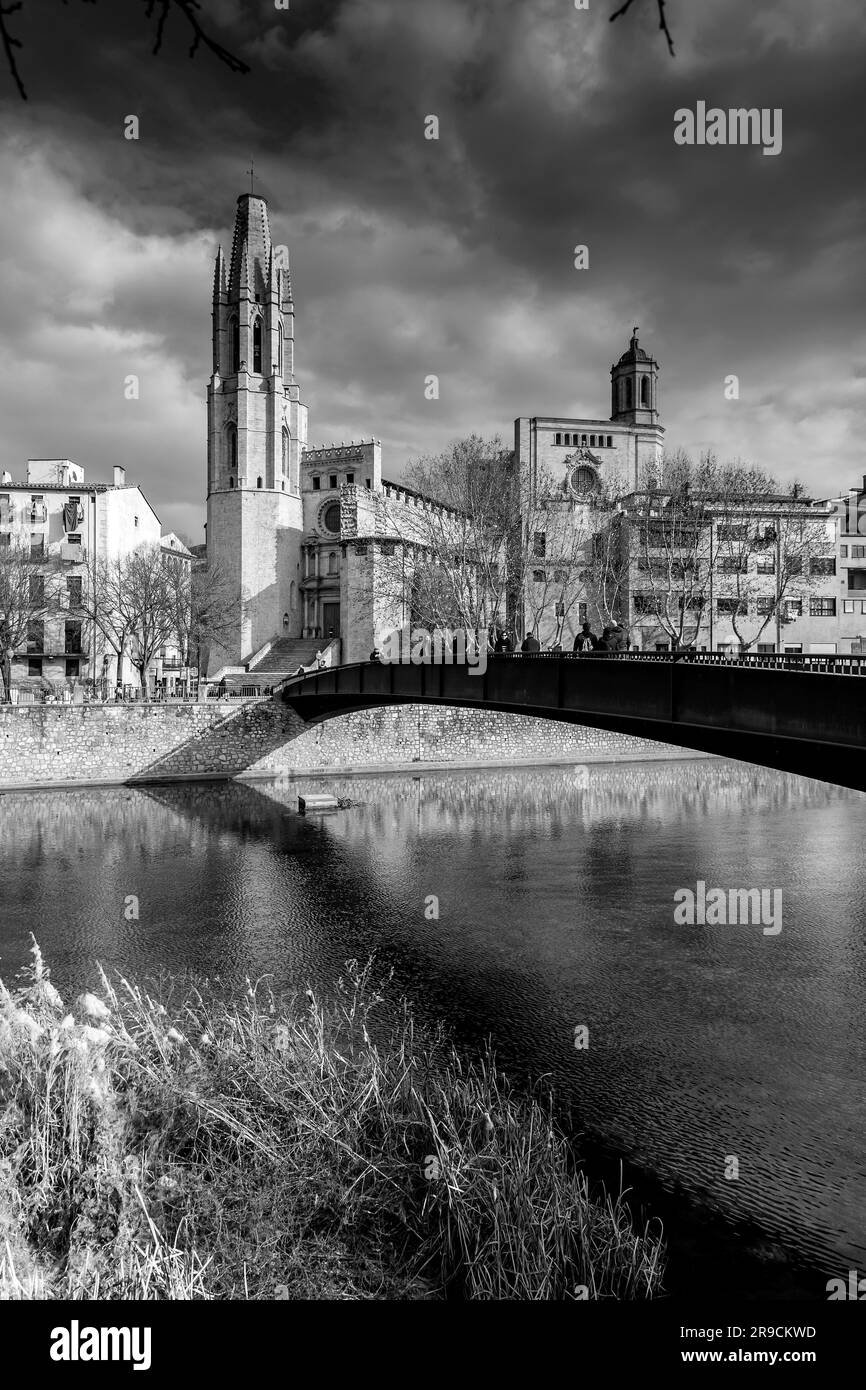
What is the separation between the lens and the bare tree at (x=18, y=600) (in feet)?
175

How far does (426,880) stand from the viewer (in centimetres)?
2766

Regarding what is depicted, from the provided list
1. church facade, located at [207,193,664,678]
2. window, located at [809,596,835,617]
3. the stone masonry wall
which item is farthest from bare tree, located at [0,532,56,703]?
window, located at [809,596,835,617]

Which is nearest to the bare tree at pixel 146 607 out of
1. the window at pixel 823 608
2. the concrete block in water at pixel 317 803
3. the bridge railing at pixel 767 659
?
the concrete block in water at pixel 317 803

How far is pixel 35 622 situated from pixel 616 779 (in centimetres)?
3885

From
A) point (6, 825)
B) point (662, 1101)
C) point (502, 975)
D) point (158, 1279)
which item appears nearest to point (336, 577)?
point (6, 825)

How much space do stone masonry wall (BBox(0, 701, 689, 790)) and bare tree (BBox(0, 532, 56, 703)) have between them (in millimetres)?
7331

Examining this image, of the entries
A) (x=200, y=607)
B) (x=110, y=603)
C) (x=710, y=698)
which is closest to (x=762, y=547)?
(x=710, y=698)

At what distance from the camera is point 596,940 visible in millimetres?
20984

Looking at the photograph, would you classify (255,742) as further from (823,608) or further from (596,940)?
(823,608)

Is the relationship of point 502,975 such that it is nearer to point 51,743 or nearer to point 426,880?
point 426,880

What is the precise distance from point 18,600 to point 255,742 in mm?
18751

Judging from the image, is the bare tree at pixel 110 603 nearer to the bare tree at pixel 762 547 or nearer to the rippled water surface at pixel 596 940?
the rippled water surface at pixel 596 940

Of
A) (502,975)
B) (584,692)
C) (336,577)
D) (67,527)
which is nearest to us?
(502,975)

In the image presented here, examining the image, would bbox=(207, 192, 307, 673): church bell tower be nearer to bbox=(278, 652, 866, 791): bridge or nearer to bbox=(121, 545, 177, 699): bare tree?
bbox=(121, 545, 177, 699): bare tree
